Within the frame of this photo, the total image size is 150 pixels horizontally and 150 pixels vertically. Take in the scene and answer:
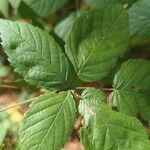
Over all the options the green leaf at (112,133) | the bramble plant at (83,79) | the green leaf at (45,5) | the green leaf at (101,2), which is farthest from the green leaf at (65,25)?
the green leaf at (112,133)

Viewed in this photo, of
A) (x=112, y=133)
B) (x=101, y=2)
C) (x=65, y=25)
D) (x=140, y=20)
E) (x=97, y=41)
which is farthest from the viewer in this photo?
(x=65, y=25)

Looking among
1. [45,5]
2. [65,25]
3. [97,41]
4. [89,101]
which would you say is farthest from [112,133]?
[65,25]

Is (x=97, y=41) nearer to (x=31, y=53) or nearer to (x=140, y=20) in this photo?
(x=31, y=53)

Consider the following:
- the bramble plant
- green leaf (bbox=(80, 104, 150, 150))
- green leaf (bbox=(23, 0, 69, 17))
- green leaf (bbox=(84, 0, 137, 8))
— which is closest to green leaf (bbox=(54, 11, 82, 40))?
green leaf (bbox=(23, 0, 69, 17))

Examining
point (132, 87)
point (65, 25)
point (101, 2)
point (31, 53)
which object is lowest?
point (65, 25)

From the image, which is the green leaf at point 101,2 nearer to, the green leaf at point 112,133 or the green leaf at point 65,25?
the green leaf at point 65,25

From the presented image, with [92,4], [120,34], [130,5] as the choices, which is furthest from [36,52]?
[130,5]

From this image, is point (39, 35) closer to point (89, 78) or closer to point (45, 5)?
point (89, 78)
